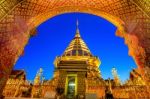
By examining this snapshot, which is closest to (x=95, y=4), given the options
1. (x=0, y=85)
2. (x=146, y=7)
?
(x=146, y=7)

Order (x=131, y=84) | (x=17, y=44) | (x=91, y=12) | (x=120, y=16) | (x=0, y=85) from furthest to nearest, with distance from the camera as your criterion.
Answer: (x=131, y=84), (x=91, y=12), (x=120, y=16), (x=17, y=44), (x=0, y=85)

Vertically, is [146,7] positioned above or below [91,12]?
below

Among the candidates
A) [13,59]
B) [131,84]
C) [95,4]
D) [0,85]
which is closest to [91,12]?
[95,4]

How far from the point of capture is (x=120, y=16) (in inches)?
350

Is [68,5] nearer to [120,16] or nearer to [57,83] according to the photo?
[120,16]

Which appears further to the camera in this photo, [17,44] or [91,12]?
[91,12]

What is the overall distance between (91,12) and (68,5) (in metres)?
1.24

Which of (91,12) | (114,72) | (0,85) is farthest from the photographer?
(114,72)

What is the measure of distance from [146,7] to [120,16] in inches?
61.5

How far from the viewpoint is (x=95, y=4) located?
9094 millimetres

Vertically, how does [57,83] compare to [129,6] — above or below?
below

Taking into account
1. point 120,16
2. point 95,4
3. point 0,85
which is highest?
point 95,4

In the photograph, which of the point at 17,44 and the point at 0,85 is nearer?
the point at 0,85

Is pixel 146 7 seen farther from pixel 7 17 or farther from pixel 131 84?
pixel 131 84
